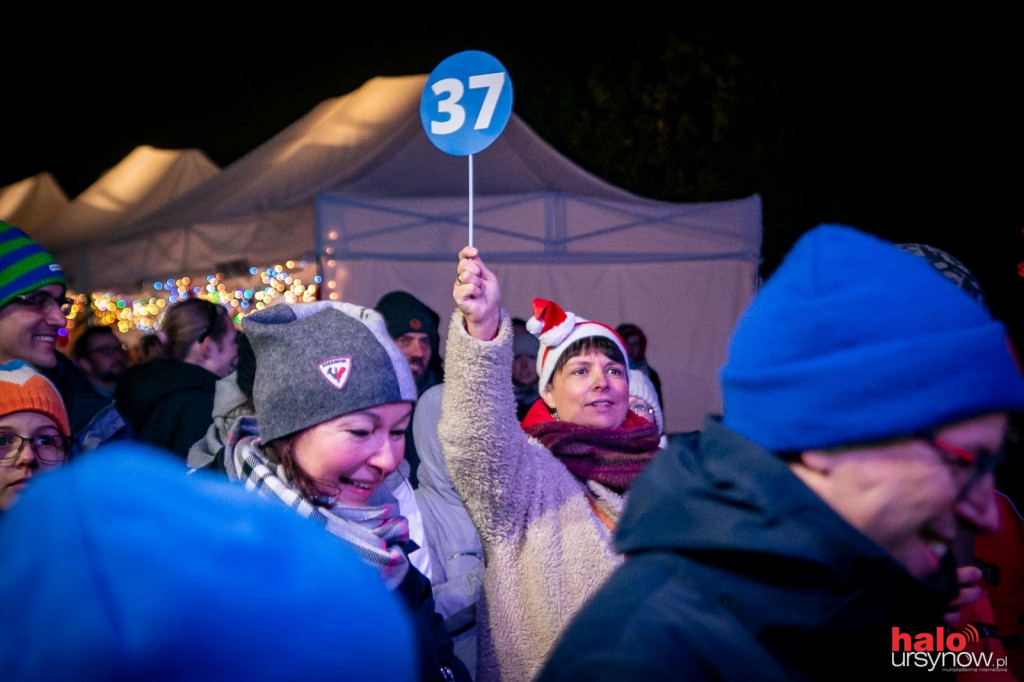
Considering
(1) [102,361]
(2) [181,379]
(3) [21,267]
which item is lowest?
(1) [102,361]

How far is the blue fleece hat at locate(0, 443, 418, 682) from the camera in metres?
0.55

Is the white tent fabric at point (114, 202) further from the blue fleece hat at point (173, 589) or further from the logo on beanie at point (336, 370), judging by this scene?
the blue fleece hat at point (173, 589)

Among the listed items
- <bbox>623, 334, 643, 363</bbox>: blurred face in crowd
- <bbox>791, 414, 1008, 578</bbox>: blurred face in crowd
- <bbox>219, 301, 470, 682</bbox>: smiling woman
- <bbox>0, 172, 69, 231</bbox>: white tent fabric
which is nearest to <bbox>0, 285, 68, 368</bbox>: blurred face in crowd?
<bbox>219, 301, 470, 682</bbox>: smiling woman

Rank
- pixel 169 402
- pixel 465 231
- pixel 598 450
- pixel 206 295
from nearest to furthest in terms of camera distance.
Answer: pixel 598 450, pixel 169 402, pixel 465 231, pixel 206 295

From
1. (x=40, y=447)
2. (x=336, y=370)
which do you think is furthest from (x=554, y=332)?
(x=40, y=447)

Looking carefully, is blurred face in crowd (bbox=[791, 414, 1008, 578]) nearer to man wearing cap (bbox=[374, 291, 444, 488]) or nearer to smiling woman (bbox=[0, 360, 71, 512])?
smiling woman (bbox=[0, 360, 71, 512])

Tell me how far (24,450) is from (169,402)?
4.32ft

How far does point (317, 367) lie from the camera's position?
2.08 metres

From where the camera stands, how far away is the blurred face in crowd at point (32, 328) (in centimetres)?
326

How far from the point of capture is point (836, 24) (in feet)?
55.5

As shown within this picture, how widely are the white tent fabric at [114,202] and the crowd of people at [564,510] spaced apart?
29.7 feet

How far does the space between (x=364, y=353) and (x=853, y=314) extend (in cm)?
131

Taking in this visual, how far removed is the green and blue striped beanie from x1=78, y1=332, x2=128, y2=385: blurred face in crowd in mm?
3336

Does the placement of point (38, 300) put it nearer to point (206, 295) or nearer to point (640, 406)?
point (640, 406)
